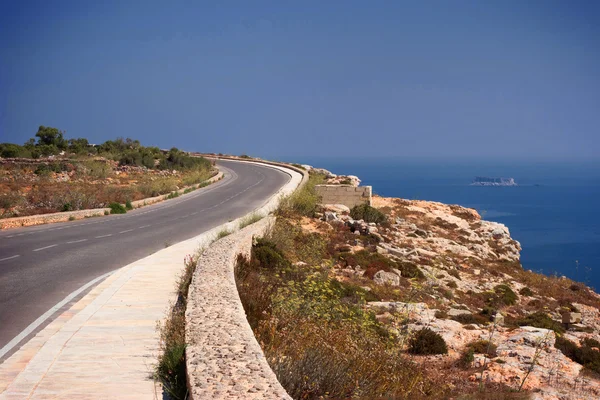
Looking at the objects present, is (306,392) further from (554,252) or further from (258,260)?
(554,252)

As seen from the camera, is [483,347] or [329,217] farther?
[329,217]

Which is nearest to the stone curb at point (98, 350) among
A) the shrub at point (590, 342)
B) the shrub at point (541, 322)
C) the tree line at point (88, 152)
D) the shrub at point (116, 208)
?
the shrub at point (541, 322)

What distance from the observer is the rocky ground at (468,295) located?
11.1 meters

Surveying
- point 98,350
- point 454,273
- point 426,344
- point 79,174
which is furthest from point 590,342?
point 79,174

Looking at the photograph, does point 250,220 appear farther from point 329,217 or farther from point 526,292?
point 526,292

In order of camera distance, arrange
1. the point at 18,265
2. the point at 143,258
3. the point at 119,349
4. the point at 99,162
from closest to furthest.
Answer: the point at 119,349 → the point at 18,265 → the point at 143,258 → the point at 99,162

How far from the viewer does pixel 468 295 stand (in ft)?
66.8

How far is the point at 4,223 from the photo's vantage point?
953 inches

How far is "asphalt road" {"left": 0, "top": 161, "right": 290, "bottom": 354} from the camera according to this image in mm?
12398

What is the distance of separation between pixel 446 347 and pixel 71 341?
6.94 metres

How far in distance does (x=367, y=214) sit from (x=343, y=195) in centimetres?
300

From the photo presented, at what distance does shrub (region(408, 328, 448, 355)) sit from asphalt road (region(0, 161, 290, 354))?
22.4 feet

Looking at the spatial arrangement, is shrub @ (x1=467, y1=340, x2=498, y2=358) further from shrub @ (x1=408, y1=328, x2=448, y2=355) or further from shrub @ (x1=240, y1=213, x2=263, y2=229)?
shrub @ (x1=240, y1=213, x2=263, y2=229)

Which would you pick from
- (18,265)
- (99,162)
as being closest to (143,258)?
(18,265)
